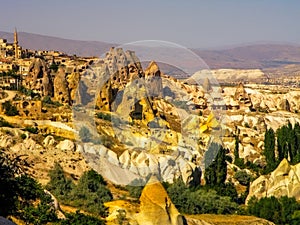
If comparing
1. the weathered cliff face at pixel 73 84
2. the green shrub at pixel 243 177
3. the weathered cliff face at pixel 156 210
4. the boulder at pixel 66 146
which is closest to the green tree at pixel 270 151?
the green shrub at pixel 243 177

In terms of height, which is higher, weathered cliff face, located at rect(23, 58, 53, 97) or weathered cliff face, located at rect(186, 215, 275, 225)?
weathered cliff face, located at rect(23, 58, 53, 97)

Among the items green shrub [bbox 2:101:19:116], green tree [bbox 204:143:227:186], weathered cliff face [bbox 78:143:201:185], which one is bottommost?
green tree [bbox 204:143:227:186]

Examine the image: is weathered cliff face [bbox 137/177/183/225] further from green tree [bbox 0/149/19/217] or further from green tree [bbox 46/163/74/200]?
green tree [bbox 0/149/19/217]

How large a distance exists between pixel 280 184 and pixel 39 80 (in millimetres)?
16392

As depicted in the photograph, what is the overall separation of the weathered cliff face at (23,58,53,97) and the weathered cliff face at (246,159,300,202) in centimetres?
1440

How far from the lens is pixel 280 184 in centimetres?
2127

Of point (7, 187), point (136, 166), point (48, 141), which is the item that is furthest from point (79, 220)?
point (48, 141)

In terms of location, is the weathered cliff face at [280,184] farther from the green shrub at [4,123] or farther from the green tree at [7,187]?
the green tree at [7,187]

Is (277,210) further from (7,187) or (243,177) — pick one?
(7,187)

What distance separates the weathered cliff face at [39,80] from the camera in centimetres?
3266

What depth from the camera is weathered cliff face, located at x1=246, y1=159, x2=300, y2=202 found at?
68.2 ft

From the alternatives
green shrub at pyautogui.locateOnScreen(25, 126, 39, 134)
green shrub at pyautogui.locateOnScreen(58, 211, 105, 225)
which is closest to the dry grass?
green shrub at pyautogui.locateOnScreen(58, 211, 105, 225)

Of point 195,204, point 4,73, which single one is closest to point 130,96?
point 4,73

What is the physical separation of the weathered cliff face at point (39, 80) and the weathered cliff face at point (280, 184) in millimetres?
14402
